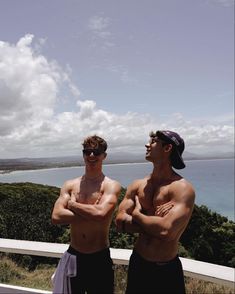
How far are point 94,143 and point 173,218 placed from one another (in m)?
0.83

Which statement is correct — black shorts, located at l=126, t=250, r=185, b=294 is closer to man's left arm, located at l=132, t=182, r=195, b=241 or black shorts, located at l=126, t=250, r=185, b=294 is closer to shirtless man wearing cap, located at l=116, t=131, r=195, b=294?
shirtless man wearing cap, located at l=116, t=131, r=195, b=294

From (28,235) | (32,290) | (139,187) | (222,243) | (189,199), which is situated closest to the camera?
(189,199)

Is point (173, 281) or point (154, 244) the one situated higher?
point (154, 244)

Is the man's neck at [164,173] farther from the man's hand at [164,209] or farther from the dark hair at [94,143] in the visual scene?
the dark hair at [94,143]

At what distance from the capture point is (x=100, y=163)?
8.50 feet

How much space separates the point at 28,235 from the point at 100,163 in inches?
258

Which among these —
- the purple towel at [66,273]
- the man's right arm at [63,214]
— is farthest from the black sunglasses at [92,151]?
the purple towel at [66,273]

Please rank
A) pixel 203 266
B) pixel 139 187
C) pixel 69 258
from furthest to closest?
pixel 203 266, pixel 69 258, pixel 139 187

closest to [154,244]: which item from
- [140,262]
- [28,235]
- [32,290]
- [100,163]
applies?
[140,262]

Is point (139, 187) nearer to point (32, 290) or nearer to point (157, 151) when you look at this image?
point (157, 151)

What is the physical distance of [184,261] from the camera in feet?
9.73

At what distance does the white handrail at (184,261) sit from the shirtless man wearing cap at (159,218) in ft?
2.01

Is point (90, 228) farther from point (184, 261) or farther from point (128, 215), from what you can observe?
point (184, 261)

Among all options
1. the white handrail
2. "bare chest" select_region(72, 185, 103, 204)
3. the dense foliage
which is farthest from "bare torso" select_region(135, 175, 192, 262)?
the dense foliage
